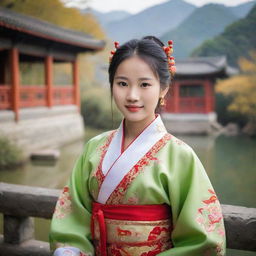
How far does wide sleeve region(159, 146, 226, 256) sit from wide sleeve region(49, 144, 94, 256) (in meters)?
0.35

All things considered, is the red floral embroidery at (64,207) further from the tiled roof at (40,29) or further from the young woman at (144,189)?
the tiled roof at (40,29)

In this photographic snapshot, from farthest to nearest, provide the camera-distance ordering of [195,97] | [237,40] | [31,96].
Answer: [195,97] < [237,40] < [31,96]

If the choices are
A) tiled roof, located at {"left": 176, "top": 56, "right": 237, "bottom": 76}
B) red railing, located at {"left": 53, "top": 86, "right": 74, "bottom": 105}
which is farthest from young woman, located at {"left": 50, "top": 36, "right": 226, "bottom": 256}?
tiled roof, located at {"left": 176, "top": 56, "right": 237, "bottom": 76}

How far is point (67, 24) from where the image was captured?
17.0 meters

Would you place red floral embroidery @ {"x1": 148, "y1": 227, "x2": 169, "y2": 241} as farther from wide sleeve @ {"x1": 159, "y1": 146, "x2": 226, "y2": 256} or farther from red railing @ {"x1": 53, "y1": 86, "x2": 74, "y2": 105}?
red railing @ {"x1": 53, "y1": 86, "x2": 74, "y2": 105}

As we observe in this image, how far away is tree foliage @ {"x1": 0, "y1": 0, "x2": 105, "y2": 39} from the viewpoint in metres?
13.5

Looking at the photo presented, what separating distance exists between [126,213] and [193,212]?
0.84ft

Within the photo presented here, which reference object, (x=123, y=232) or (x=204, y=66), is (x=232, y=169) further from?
(x=204, y=66)

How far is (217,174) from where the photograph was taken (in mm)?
6605

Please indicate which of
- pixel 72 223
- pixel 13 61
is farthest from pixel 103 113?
pixel 72 223

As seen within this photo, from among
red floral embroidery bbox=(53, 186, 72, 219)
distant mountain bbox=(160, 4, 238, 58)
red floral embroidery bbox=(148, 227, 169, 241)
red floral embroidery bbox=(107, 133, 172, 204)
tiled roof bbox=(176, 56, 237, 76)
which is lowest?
red floral embroidery bbox=(148, 227, 169, 241)

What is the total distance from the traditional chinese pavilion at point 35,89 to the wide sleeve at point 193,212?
672cm

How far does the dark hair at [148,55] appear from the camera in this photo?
137 centimetres

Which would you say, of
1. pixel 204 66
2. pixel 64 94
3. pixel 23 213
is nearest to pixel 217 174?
pixel 23 213
